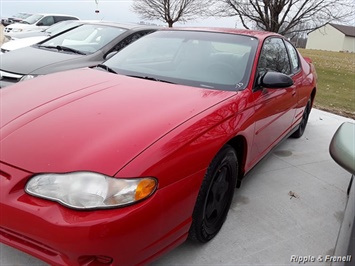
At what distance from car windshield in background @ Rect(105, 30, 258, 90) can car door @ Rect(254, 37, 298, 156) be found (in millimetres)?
196

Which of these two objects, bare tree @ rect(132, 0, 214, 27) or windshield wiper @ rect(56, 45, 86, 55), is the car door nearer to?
windshield wiper @ rect(56, 45, 86, 55)

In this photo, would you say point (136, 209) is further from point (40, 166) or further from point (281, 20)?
point (281, 20)

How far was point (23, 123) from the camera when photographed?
1.98 meters

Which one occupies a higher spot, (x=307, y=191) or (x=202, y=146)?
(x=202, y=146)

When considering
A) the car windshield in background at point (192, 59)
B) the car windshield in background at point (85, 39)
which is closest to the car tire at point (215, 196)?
the car windshield in background at point (192, 59)

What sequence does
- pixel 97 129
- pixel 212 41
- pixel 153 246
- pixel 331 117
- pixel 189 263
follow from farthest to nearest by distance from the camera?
pixel 331 117
pixel 212 41
pixel 189 263
pixel 97 129
pixel 153 246

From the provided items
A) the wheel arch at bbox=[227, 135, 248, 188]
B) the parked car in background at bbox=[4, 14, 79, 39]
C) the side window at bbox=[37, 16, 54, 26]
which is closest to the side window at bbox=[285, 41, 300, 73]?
the wheel arch at bbox=[227, 135, 248, 188]

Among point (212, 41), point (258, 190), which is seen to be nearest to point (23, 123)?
point (212, 41)

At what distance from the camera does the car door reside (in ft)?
9.40

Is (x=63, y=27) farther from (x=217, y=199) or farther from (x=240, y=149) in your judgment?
(x=217, y=199)

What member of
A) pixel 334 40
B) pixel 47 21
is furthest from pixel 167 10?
pixel 334 40

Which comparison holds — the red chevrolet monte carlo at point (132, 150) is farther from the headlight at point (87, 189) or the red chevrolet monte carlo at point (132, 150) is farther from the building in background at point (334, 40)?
the building in background at point (334, 40)

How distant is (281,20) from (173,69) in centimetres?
1201

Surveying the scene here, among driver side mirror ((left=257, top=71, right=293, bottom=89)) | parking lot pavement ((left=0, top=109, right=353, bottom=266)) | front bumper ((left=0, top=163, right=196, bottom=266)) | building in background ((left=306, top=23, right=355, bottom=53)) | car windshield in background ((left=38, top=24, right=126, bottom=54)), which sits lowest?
building in background ((left=306, top=23, right=355, bottom=53))
